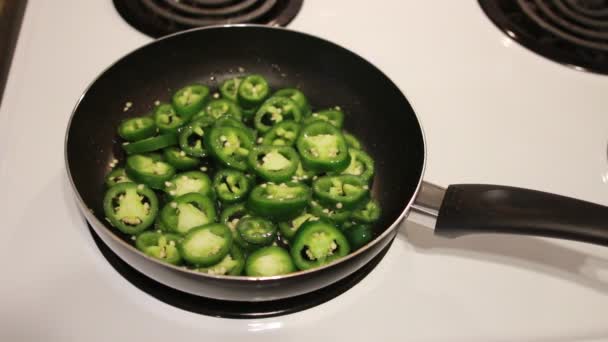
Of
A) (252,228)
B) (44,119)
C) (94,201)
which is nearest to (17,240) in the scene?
(94,201)

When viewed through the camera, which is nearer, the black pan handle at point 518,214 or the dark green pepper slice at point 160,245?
the black pan handle at point 518,214

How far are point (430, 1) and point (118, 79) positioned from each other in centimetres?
71

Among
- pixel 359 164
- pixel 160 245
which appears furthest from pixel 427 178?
pixel 160 245

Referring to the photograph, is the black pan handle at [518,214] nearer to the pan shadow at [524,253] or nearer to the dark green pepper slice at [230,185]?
the pan shadow at [524,253]

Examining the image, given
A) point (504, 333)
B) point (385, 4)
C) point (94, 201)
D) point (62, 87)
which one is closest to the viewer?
point (504, 333)

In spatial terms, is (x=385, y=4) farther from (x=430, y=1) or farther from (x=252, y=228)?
(x=252, y=228)

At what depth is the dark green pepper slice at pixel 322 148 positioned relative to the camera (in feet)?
3.06

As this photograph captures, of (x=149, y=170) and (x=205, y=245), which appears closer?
(x=205, y=245)

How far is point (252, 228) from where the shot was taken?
85 cm

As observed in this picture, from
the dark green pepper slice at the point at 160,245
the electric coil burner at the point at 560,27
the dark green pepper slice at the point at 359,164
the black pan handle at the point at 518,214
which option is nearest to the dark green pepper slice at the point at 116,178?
the dark green pepper slice at the point at 160,245

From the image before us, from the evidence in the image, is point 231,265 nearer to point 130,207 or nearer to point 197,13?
point 130,207

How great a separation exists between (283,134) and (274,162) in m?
0.07

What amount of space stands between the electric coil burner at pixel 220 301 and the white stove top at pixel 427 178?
0.4 inches

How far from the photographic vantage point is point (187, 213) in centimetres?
85
